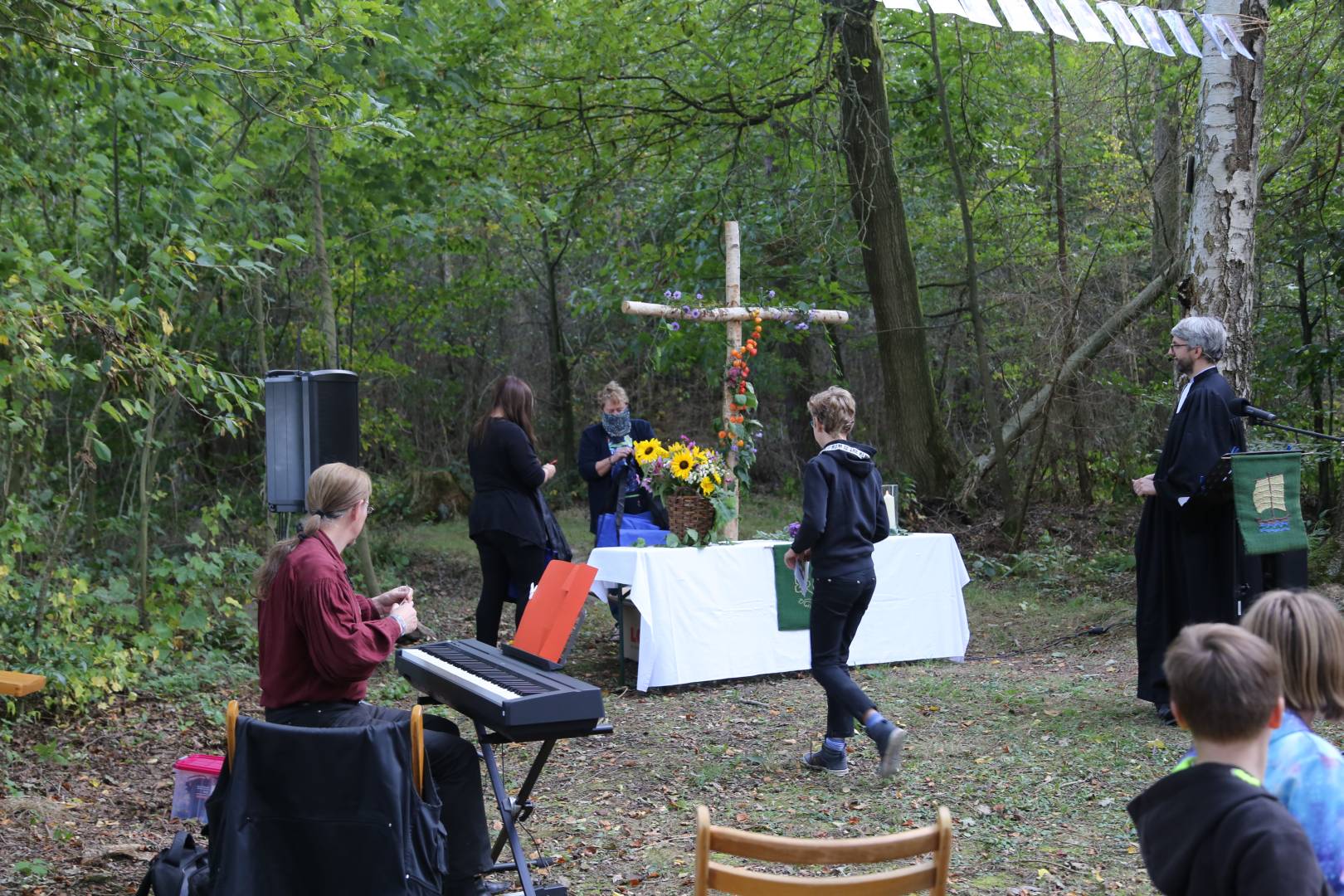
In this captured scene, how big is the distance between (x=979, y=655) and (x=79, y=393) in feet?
29.2

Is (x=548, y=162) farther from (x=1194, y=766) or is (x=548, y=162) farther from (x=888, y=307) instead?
(x=1194, y=766)

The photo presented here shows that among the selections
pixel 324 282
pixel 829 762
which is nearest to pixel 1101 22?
pixel 829 762

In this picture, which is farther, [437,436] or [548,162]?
[437,436]

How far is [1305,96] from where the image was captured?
991 centimetres

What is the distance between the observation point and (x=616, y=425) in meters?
8.47

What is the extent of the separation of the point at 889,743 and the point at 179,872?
290 centimetres

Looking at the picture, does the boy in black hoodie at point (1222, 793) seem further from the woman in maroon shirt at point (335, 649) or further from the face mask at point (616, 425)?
the face mask at point (616, 425)

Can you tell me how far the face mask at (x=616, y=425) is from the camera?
8461 millimetres

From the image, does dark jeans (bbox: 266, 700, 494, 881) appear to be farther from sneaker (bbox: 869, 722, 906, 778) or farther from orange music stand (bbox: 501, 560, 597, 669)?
sneaker (bbox: 869, 722, 906, 778)

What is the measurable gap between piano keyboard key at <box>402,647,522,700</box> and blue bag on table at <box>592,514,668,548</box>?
11.2 ft

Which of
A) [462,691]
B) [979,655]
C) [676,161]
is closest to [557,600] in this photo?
[462,691]

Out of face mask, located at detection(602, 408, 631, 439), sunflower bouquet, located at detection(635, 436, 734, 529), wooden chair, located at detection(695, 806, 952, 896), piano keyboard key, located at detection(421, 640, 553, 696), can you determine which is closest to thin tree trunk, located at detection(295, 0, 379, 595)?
face mask, located at detection(602, 408, 631, 439)

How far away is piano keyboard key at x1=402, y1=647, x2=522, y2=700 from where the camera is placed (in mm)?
3557

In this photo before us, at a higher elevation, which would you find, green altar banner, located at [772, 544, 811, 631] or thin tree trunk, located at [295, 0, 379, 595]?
thin tree trunk, located at [295, 0, 379, 595]
